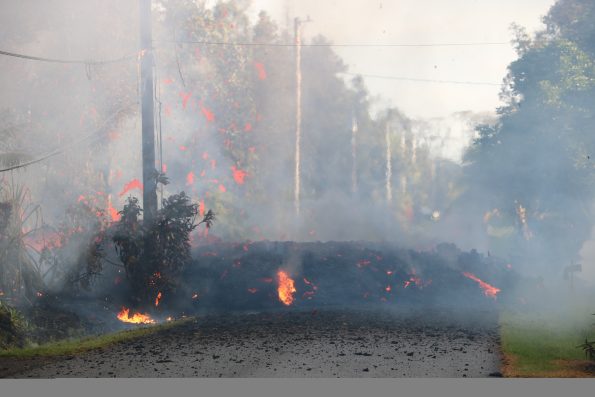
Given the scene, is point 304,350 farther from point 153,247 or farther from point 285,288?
point 285,288

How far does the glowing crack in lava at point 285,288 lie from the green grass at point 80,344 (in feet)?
21.8

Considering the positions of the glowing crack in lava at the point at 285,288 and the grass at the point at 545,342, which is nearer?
the grass at the point at 545,342

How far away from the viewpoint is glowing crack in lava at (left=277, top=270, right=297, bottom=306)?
30.4 metres

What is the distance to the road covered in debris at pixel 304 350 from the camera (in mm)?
16656

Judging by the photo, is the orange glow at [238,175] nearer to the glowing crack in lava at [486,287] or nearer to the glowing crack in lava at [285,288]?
the glowing crack in lava at [285,288]

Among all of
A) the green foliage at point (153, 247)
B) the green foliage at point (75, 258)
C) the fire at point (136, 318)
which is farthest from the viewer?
the fire at point (136, 318)

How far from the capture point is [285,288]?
101ft

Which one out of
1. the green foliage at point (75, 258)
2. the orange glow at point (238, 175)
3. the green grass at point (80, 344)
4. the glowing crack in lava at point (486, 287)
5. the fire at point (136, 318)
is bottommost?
the glowing crack in lava at point (486, 287)

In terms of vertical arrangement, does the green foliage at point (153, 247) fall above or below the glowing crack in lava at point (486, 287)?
above

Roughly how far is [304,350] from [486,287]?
1616 cm

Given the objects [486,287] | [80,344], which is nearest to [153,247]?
[80,344]

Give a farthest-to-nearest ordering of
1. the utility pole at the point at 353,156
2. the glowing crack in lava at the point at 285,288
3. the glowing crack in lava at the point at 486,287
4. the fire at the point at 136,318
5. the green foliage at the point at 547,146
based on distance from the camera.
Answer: the utility pole at the point at 353,156 < the green foliage at the point at 547,146 < the glowing crack in lava at the point at 486,287 < the glowing crack in lava at the point at 285,288 < the fire at the point at 136,318

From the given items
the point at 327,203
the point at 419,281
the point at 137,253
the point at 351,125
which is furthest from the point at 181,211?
the point at 351,125

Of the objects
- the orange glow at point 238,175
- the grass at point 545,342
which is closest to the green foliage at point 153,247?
the grass at point 545,342
